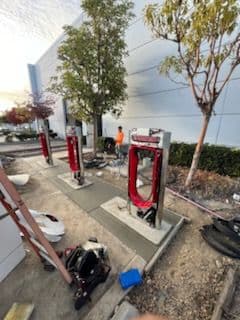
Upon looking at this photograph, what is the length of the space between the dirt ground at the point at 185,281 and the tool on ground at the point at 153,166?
1.75 feet

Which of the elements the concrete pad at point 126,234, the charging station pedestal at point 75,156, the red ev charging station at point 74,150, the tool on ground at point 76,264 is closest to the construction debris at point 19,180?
the charging station pedestal at point 75,156

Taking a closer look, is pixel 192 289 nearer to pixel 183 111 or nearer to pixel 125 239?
pixel 125 239

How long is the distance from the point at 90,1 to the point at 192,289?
26.0ft

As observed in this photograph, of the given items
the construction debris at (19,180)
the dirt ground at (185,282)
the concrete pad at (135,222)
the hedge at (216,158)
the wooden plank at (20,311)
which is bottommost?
the dirt ground at (185,282)

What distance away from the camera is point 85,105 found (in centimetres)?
651

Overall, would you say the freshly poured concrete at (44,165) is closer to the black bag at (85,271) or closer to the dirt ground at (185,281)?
the black bag at (85,271)

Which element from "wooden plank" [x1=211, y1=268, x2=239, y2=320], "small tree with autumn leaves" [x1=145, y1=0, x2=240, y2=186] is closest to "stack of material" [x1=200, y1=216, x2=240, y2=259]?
"wooden plank" [x1=211, y1=268, x2=239, y2=320]

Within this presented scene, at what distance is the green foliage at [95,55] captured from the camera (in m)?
5.46

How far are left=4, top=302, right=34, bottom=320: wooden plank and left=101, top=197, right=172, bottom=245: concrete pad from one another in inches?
63.0

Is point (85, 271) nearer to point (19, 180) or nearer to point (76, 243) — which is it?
point (76, 243)

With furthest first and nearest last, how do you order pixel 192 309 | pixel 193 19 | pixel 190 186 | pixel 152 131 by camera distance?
pixel 190 186 → pixel 193 19 → pixel 152 131 → pixel 192 309

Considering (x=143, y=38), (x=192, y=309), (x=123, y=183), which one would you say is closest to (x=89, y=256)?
(x=192, y=309)

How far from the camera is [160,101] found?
627cm

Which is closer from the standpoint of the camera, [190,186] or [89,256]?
[89,256]
